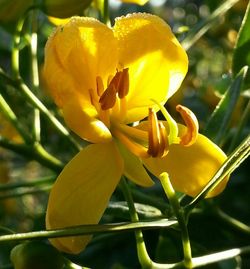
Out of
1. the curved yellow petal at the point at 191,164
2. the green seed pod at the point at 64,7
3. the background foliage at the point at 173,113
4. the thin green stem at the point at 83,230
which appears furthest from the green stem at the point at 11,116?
the thin green stem at the point at 83,230

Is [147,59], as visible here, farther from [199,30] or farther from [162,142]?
→ [199,30]

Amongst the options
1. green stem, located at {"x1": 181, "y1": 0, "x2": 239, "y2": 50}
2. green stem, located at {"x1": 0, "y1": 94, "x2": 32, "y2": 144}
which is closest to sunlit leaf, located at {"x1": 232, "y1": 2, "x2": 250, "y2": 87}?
green stem, located at {"x1": 181, "y1": 0, "x2": 239, "y2": 50}

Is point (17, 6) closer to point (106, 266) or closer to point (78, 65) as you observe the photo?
point (78, 65)

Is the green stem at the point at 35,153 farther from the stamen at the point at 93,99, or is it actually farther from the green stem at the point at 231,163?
the green stem at the point at 231,163

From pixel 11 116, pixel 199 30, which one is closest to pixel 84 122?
pixel 11 116

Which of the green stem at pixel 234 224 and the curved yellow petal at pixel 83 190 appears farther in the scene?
the green stem at pixel 234 224

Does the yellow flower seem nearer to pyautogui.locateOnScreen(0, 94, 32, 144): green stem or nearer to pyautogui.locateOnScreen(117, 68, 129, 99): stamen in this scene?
pyautogui.locateOnScreen(117, 68, 129, 99): stamen

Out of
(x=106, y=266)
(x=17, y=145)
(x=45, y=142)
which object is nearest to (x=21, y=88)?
(x=17, y=145)
